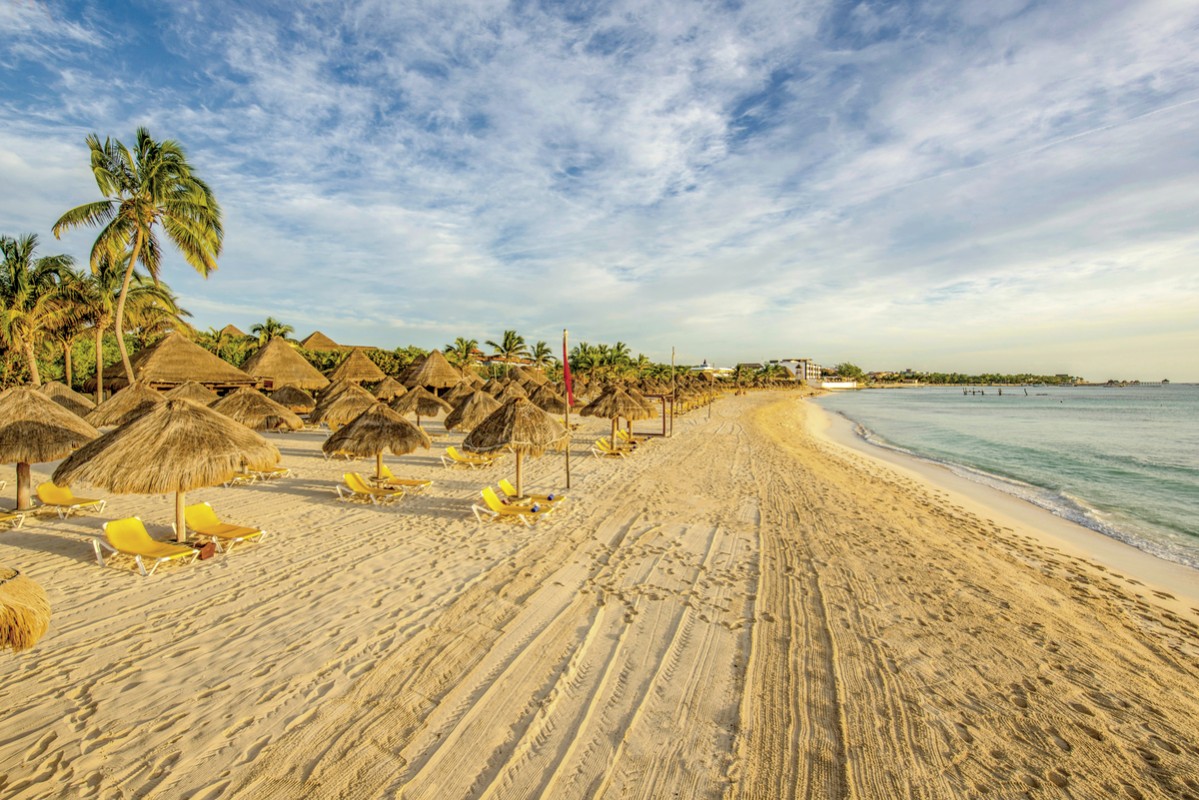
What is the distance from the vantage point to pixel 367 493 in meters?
9.47

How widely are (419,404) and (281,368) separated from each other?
911cm

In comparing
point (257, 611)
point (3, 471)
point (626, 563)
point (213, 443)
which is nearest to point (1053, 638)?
point (626, 563)

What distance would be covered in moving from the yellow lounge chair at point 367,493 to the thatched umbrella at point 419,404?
235 inches

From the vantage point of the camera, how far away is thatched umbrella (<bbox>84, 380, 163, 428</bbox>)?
1120 cm

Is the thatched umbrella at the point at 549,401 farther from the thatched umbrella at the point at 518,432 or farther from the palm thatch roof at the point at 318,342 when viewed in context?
the palm thatch roof at the point at 318,342

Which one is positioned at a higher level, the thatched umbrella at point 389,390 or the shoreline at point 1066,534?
the thatched umbrella at point 389,390

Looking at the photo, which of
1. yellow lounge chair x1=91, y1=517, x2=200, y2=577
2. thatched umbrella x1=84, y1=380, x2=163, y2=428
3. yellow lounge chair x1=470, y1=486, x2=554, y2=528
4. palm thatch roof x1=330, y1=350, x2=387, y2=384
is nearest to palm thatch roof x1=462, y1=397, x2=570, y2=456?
yellow lounge chair x1=470, y1=486, x2=554, y2=528

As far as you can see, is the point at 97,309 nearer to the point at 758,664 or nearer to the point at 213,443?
the point at 213,443

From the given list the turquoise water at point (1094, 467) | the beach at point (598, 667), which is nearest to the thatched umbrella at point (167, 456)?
the beach at point (598, 667)

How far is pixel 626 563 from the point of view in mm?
6664

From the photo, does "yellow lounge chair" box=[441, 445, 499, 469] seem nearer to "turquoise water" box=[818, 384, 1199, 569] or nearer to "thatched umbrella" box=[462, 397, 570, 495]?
"thatched umbrella" box=[462, 397, 570, 495]

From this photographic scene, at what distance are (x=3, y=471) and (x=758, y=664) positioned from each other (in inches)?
653

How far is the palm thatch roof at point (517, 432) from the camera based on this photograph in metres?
8.95

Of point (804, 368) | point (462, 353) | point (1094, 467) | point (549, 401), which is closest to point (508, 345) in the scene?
Answer: point (462, 353)
